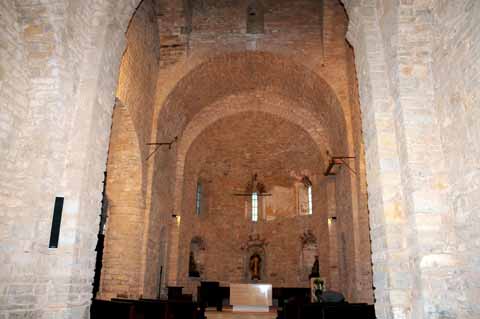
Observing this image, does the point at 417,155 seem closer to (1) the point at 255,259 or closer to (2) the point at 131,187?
(2) the point at 131,187

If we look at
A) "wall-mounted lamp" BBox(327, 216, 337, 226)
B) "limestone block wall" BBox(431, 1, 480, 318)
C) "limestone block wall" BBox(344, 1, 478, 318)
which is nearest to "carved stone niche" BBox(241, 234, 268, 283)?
"wall-mounted lamp" BBox(327, 216, 337, 226)

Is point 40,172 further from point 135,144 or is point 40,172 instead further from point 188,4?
point 188,4

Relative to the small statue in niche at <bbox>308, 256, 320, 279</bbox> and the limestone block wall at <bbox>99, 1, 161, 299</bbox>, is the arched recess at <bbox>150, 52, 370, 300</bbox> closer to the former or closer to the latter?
the limestone block wall at <bbox>99, 1, 161, 299</bbox>

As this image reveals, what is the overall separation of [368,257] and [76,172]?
8237 mm

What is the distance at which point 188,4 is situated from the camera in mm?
13523

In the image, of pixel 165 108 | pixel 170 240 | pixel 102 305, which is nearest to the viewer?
pixel 102 305

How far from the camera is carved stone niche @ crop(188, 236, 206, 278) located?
17780 mm

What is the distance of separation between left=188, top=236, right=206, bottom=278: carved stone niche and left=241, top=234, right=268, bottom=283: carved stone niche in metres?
1.89

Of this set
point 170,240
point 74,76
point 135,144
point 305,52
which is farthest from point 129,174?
point 305,52

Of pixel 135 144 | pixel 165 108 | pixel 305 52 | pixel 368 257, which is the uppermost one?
pixel 305 52

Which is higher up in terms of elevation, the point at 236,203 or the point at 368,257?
the point at 236,203

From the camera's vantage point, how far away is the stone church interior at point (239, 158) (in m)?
5.02

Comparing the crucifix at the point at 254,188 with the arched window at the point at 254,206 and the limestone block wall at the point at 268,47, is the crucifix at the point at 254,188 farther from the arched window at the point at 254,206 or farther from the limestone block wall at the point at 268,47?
the limestone block wall at the point at 268,47

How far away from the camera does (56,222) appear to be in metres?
5.32
